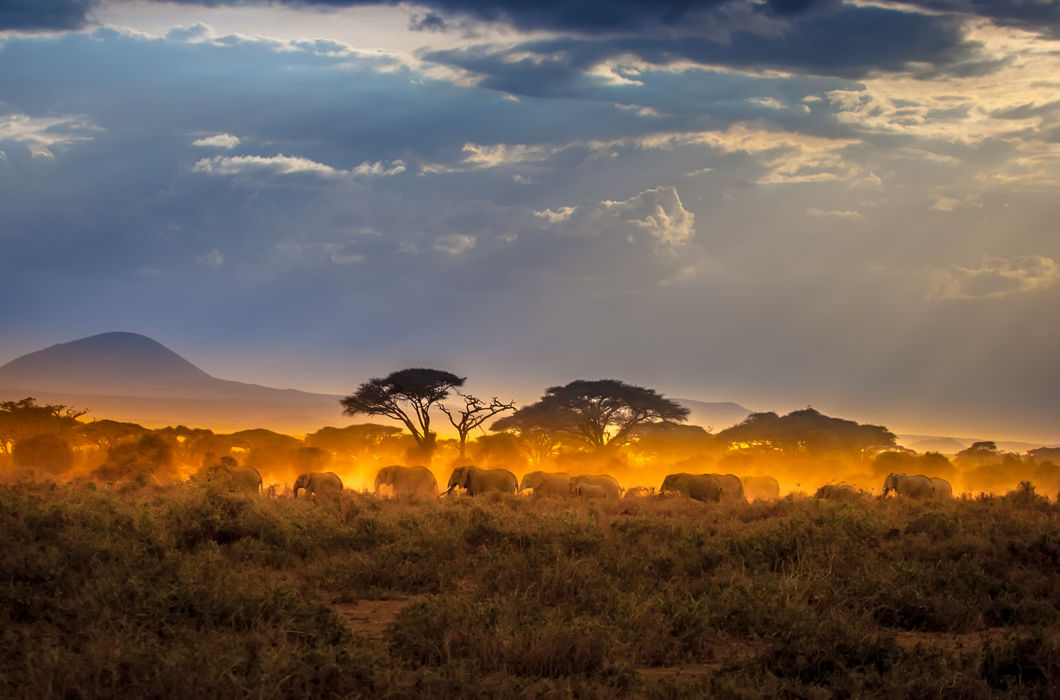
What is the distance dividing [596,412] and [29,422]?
107ft

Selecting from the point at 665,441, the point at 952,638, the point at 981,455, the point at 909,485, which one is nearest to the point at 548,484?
the point at 909,485

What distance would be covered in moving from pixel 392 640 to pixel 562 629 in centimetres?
164

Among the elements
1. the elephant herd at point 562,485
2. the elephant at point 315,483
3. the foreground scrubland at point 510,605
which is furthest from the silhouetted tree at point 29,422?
the foreground scrubland at point 510,605

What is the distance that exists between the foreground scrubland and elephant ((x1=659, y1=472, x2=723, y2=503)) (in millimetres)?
18027

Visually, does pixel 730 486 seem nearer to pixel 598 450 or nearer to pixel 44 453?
pixel 598 450

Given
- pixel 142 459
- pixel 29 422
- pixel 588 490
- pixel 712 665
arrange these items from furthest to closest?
pixel 29 422, pixel 142 459, pixel 588 490, pixel 712 665

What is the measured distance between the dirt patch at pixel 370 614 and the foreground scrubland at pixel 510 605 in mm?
52

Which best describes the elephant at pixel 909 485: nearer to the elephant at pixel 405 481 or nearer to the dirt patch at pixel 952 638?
the elephant at pixel 405 481

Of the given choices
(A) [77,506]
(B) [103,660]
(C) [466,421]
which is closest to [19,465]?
(C) [466,421]

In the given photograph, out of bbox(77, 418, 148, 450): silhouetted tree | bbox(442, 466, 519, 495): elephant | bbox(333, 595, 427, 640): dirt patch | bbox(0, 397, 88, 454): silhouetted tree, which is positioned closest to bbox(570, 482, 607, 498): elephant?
bbox(442, 466, 519, 495): elephant

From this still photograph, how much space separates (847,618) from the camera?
1005 cm

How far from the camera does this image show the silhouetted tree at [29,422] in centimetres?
4584

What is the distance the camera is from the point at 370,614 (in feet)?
37.2

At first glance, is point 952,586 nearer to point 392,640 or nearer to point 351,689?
point 392,640
